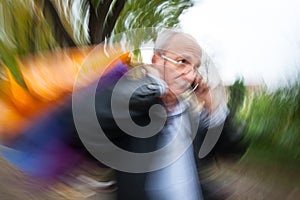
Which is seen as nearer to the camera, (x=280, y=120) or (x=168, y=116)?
(x=168, y=116)

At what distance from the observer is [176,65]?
1.98ft

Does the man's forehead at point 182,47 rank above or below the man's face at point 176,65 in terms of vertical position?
above

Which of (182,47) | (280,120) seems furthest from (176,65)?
(280,120)

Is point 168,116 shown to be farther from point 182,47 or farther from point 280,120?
point 280,120

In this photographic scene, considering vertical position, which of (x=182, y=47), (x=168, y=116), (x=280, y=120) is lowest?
(x=280, y=120)

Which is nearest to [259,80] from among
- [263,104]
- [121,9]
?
[263,104]

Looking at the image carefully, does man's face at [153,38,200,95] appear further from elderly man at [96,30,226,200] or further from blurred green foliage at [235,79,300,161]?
blurred green foliage at [235,79,300,161]

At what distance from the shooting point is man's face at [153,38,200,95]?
0.61 meters

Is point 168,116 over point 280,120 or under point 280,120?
over

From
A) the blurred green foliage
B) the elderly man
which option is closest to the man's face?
the elderly man

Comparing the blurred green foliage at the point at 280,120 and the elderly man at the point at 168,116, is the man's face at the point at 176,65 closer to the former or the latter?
the elderly man at the point at 168,116

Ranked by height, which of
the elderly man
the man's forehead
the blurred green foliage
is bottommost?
the blurred green foliage

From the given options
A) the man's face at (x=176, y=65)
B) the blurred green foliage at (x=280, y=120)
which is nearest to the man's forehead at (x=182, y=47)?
the man's face at (x=176, y=65)

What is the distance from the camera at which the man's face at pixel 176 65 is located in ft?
1.99
